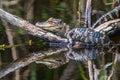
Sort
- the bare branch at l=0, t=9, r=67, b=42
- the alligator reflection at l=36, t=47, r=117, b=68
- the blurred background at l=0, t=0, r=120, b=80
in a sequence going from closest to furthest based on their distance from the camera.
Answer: the blurred background at l=0, t=0, r=120, b=80 < the alligator reflection at l=36, t=47, r=117, b=68 < the bare branch at l=0, t=9, r=67, b=42

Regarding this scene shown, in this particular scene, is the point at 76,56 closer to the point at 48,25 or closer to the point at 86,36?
the point at 86,36

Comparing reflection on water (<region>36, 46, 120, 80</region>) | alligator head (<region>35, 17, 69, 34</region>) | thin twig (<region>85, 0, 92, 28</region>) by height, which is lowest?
reflection on water (<region>36, 46, 120, 80</region>)

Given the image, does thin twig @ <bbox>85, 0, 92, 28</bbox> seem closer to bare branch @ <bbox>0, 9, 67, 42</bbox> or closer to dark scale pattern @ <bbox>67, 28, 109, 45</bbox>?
dark scale pattern @ <bbox>67, 28, 109, 45</bbox>

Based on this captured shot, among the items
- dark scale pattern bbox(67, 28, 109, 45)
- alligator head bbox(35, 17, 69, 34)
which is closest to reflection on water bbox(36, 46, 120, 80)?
dark scale pattern bbox(67, 28, 109, 45)

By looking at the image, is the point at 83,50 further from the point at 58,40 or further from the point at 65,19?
the point at 65,19

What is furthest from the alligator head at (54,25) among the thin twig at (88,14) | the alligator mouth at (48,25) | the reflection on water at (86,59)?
the reflection on water at (86,59)

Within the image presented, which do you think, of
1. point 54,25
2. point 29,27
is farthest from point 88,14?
point 29,27

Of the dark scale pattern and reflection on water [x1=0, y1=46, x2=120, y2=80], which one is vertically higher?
the dark scale pattern

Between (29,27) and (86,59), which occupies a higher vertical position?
(29,27)

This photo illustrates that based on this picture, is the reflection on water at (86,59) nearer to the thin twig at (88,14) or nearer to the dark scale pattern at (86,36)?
the dark scale pattern at (86,36)

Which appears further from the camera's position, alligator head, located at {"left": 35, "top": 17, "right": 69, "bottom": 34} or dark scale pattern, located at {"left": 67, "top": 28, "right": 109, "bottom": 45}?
alligator head, located at {"left": 35, "top": 17, "right": 69, "bottom": 34}
